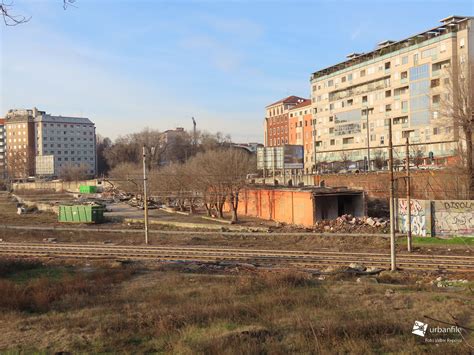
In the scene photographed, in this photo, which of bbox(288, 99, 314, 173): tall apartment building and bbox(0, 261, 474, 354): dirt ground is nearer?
bbox(0, 261, 474, 354): dirt ground

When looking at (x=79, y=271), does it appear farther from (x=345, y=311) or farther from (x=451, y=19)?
(x=451, y=19)

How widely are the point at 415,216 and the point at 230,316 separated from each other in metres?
26.4

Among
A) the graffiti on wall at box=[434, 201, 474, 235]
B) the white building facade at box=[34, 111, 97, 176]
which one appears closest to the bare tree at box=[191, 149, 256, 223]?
the graffiti on wall at box=[434, 201, 474, 235]

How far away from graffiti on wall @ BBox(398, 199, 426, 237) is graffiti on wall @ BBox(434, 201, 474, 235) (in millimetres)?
855

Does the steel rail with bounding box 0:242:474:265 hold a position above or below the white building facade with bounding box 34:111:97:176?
below

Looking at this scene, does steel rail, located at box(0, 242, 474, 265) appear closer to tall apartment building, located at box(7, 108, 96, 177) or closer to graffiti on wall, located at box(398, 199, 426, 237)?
graffiti on wall, located at box(398, 199, 426, 237)

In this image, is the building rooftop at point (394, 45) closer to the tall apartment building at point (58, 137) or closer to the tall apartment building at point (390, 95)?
the tall apartment building at point (390, 95)

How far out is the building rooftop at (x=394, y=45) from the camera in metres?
65.1

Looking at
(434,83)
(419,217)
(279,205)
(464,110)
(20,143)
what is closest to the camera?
(419,217)

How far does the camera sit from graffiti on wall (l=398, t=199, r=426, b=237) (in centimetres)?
3275

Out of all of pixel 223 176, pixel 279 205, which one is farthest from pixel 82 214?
pixel 279 205

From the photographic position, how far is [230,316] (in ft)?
34.2

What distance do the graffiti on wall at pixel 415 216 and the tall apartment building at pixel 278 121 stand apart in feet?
297

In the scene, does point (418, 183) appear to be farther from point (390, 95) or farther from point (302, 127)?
point (302, 127)
